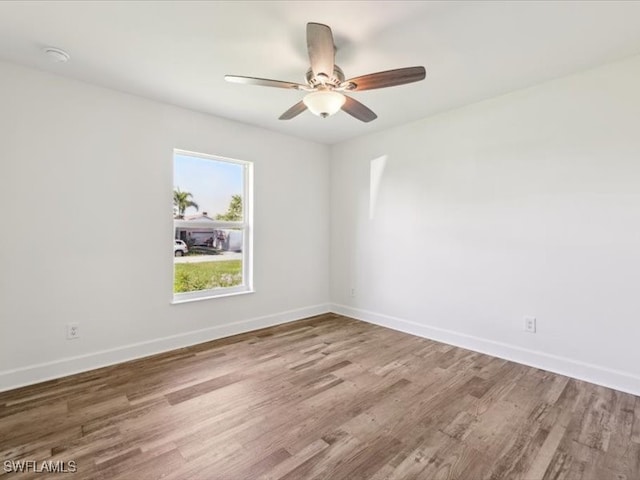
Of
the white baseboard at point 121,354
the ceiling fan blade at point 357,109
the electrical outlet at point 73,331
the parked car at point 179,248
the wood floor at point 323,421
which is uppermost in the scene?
the ceiling fan blade at point 357,109

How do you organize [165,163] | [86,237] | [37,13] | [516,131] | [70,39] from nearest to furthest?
[37,13]
[70,39]
[86,237]
[516,131]
[165,163]

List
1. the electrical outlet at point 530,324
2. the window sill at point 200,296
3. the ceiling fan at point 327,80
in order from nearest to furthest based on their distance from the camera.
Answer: the ceiling fan at point 327,80, the electrical outlet at point 530,324, the window sill at point 200,296

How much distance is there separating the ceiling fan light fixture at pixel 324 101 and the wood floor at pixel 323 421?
6.64 ft

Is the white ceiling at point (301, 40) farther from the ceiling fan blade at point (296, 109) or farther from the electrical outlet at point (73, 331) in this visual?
the electrical outlet at point (73, 331)

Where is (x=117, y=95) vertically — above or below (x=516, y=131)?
above

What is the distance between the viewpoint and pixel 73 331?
8.57 feet

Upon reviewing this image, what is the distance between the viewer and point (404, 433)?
1855 millimetres

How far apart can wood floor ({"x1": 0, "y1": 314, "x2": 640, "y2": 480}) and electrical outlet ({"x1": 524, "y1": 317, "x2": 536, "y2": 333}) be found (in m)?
0.33

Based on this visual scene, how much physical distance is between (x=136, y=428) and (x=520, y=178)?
11.5 feet

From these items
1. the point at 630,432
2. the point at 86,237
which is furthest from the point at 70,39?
the point at 630,432

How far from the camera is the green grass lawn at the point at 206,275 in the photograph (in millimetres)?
3312

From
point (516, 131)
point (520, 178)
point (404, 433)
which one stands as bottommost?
point (404, 433)

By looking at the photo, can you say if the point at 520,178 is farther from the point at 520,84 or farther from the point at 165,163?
the point at 165,163

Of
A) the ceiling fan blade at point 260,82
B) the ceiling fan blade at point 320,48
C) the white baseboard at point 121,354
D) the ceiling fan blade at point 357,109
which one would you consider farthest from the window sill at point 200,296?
the ceiling fan blade at point 320,48
